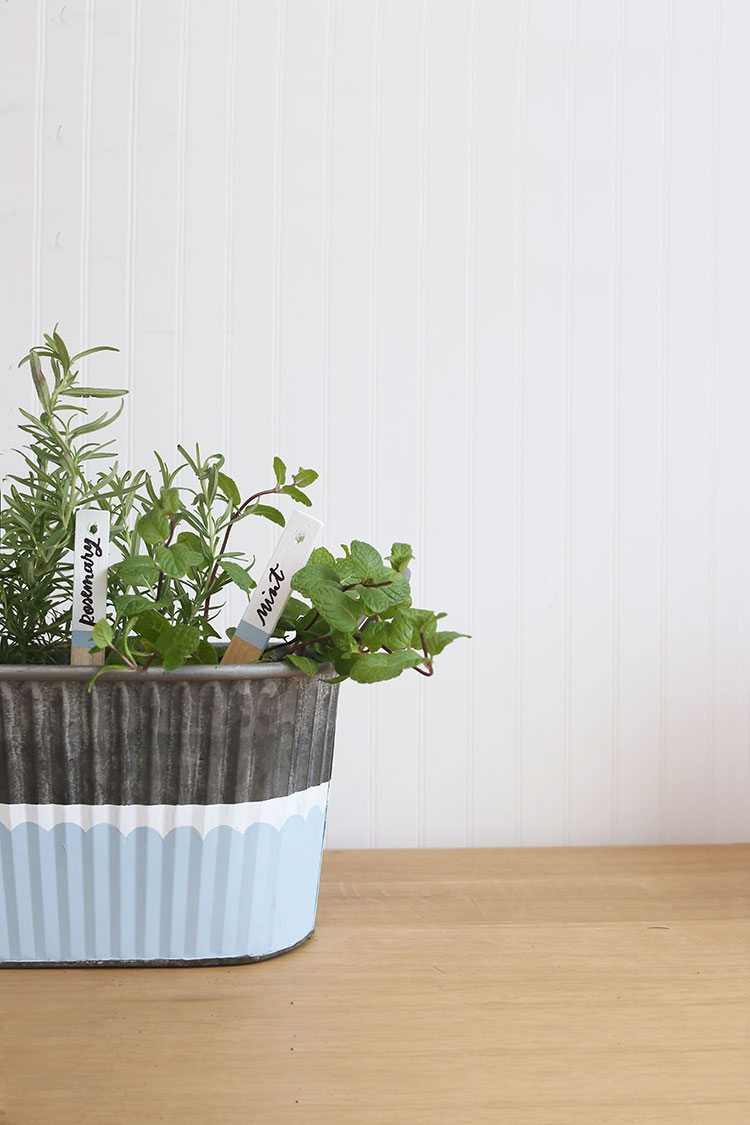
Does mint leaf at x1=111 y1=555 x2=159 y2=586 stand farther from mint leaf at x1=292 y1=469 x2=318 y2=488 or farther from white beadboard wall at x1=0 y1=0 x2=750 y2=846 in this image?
white beadboard wall at x1=0 y1=0 x2=750 y2=846

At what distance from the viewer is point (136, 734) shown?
1.87ft

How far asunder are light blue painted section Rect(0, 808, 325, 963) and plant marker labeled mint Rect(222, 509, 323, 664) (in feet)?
0.37

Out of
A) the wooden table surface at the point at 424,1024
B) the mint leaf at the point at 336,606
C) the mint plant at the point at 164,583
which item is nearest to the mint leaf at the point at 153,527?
the mint plant at the point at 164,583

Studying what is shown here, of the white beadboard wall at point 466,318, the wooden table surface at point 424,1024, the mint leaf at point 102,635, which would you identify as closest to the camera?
the wooden table surface at point 424,1024

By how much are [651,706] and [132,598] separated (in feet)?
1.85

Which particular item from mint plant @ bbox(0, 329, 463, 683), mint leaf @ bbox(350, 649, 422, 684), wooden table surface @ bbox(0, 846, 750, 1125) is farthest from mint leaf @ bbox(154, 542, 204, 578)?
→ wooden table surface @ bbox(0, 846, 750, 1125)

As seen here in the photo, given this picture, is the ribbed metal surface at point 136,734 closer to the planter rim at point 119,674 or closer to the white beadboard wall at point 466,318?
the planter rim at point 119,674

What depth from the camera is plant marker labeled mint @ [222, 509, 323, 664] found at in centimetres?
58

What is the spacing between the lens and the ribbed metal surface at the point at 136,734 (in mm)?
565

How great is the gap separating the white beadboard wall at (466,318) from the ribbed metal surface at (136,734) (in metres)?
0.32

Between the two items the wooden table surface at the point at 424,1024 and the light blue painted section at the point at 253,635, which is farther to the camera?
the light blue painted section at the point at 253,635

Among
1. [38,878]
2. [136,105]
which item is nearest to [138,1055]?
[38,878]

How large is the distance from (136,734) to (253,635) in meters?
0.09

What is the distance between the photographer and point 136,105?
879 mm
